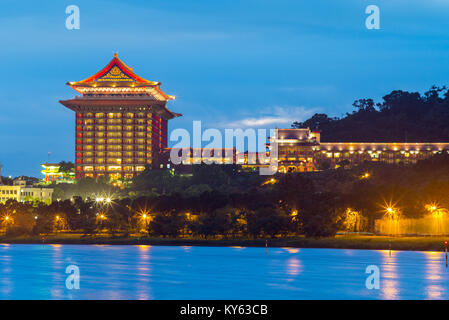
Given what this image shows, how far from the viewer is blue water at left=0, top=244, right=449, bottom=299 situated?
60312 millimetres

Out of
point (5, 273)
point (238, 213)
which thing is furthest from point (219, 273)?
point (238, 213)

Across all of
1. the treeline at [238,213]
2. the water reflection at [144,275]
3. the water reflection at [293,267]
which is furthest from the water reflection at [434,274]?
the water reflection at [144,275]

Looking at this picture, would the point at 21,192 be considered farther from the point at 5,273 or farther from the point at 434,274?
the point at 434,274

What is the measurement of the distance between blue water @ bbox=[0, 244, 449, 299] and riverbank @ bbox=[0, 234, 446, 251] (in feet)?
4.24

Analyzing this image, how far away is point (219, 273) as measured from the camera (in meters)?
74.9

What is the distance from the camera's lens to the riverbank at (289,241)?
94.5 m

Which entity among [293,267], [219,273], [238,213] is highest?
[238,213]

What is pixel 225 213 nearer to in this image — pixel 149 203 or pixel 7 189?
pixel 149 203

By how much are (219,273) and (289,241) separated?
97.9 feet

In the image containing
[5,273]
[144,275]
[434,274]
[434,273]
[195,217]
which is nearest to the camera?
[434,274]

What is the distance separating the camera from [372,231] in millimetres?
108625

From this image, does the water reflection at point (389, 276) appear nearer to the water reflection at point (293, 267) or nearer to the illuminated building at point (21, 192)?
the water reflection at point (293, 267)

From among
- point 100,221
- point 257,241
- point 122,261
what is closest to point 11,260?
point 122,261

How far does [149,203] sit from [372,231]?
131 ft
